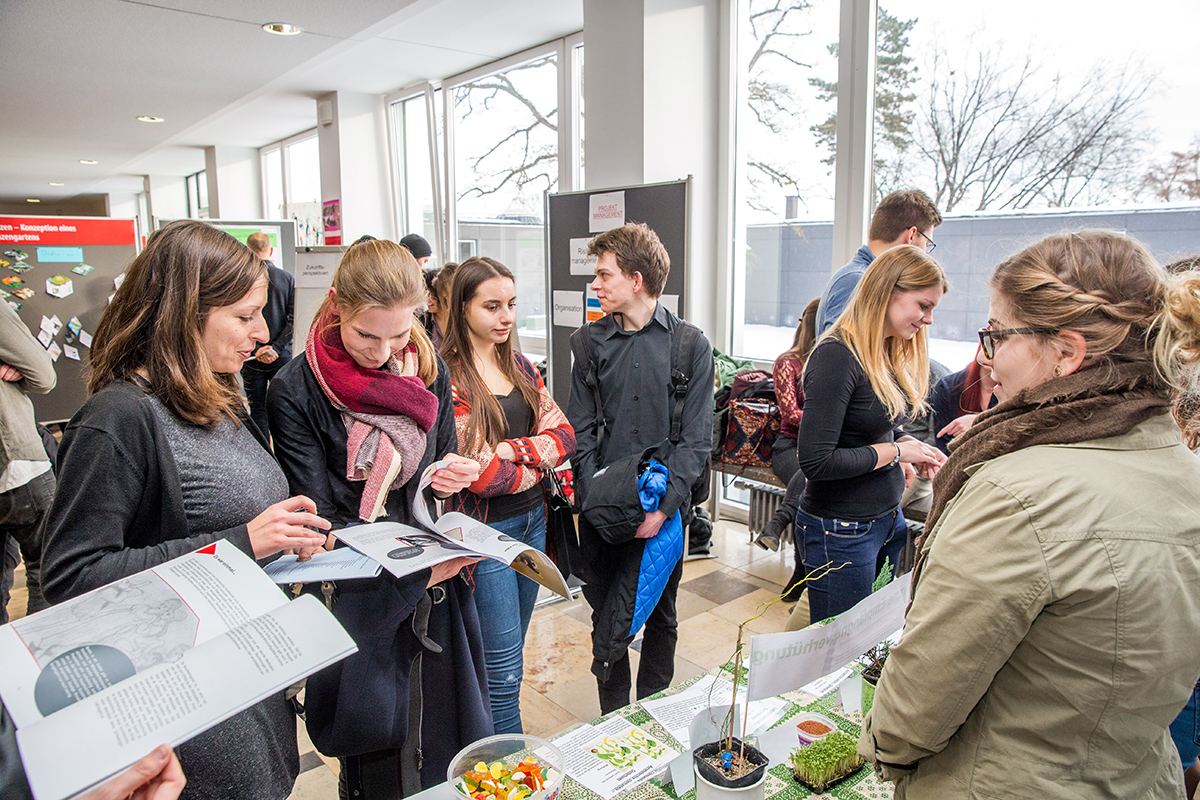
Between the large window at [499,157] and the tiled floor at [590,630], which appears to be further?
the large window at [499,157]

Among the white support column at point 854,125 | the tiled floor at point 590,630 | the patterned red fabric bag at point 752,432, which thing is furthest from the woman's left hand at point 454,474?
the white support column at point 854,125

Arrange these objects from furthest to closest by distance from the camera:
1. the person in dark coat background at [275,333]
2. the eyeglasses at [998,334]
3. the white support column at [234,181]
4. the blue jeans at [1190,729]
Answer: the white support column at [234,181] → the person in dark coat background at [275,333] → the blue jeans at [1190,729] → the eyeglasses at [998,334]

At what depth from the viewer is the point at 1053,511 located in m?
0.78

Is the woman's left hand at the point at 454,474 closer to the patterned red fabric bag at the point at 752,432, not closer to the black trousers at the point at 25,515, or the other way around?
the black trousers at the point at 25,515

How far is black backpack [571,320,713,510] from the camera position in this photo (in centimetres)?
211

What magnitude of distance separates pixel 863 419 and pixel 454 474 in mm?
1046

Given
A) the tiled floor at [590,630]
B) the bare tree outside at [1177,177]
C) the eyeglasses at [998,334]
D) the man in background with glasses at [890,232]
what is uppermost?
the bare tree outside at [1177,177]

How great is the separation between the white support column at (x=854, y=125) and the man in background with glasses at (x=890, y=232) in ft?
3.12

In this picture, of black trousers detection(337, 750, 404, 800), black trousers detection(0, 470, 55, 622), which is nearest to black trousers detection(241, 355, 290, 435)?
black trousers detection(0, 470, 55, 622)

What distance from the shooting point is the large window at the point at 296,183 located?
25.1 ft

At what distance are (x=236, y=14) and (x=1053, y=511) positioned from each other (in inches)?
174

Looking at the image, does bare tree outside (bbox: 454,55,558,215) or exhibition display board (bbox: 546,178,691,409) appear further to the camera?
bare tree outside (bbox: 454,55,558,215)

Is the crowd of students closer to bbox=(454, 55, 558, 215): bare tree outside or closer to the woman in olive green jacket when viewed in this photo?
the woman in olive green jacket

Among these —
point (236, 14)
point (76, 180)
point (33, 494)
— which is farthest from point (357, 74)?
point (76, 180)
